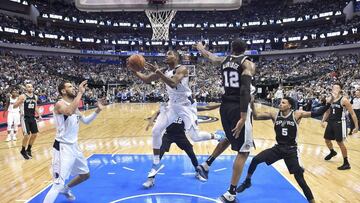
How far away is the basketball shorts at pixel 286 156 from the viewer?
4.36 meters

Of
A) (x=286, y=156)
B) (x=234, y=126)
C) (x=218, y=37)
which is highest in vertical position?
(x=218, y=37)

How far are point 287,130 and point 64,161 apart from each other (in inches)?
128

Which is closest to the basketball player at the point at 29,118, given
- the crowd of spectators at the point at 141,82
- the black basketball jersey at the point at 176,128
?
the black basketball jersey at the point at 176,128

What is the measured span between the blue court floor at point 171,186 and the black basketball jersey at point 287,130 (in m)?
0.97

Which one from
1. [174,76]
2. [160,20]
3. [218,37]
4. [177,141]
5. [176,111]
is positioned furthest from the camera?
[218,37]

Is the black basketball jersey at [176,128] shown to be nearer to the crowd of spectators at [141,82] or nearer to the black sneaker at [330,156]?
the black sneaker at [330,156]

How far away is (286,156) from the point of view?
447 cm

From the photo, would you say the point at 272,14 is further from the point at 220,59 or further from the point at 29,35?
the point at 220,59

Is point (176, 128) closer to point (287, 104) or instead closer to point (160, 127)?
point (160, 127)

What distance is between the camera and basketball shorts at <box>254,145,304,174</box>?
436 cm

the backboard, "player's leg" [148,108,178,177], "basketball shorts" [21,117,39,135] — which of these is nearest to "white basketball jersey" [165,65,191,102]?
"player's leg" [148,108,178,177]

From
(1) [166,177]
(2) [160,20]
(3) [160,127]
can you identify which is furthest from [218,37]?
(3) [160,127]

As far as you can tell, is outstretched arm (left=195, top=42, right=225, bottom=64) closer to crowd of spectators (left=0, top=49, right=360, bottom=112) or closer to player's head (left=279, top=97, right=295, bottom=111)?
player's head (left=279, top=97, right=295, bottom=111)

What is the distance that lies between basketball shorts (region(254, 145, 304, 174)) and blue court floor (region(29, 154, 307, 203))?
0.67 meters
